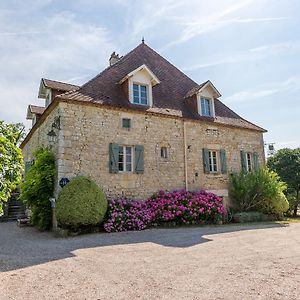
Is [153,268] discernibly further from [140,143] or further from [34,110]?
[34,110]

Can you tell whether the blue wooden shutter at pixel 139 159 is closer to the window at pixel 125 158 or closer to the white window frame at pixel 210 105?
the window at pixel 125 158

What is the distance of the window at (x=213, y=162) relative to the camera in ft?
42.8

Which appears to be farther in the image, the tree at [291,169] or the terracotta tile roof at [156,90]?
the tree at [291,169]

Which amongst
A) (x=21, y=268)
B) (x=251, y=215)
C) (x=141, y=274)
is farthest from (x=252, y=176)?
(x=21, y=268)

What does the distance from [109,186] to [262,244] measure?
18.6 ft

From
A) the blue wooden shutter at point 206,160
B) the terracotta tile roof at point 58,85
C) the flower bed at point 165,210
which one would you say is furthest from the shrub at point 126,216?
the terracotta tile roof at point 58,85

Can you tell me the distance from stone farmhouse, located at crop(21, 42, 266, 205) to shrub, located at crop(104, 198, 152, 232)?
663mm

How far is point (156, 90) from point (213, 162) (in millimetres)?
4398

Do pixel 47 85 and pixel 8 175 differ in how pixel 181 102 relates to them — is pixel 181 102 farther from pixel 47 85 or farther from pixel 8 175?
pixel 8 175

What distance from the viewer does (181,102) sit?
13477mm

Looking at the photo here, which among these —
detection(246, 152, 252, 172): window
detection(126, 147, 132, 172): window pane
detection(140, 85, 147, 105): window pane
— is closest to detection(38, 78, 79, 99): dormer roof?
detection(140, 85, 147, 105): window pane

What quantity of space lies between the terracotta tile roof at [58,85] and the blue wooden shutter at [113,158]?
13.5 feet

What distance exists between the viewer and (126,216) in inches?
376

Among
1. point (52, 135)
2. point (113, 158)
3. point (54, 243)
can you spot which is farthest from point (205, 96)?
point (54, 243)
